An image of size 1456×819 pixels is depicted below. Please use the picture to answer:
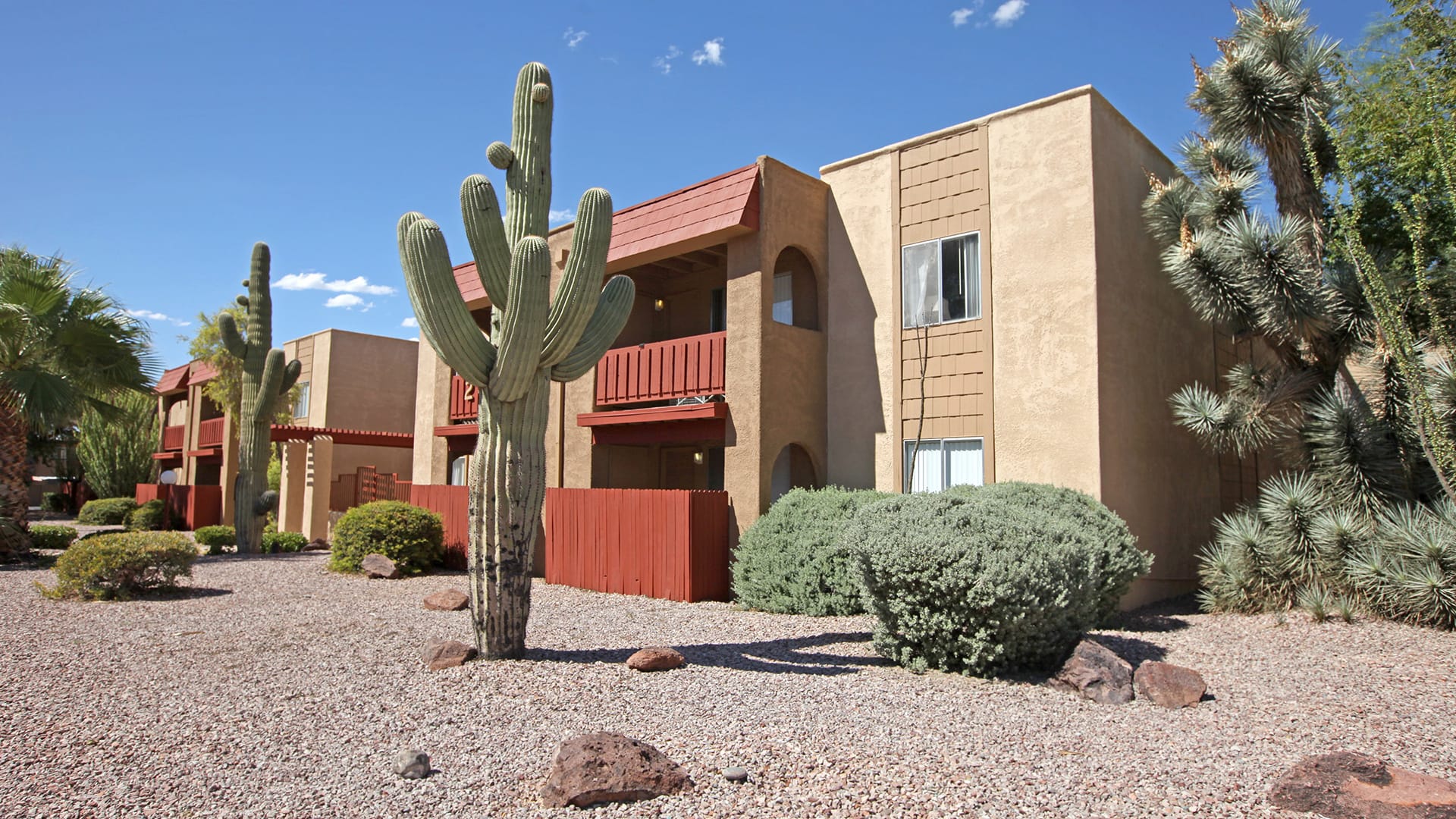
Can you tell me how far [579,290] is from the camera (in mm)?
7762

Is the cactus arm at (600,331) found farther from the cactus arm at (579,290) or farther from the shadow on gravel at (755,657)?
the shadow on gravel at (755,657)

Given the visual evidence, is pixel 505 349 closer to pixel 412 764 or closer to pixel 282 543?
pixel 412 764

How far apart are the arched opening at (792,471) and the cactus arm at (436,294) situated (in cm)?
708

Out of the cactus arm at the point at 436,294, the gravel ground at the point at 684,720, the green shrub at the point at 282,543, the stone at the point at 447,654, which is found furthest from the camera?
the green shrub at the point at 282,543

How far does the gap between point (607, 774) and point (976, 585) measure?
3652 mm

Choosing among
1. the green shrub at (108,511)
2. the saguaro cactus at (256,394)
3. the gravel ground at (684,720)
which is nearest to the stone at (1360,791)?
the gravel ground at (684,720)

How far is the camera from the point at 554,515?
14086mm

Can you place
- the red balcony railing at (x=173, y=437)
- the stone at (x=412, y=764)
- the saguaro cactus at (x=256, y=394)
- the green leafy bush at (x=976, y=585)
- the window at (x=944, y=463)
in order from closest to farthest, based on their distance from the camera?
the stone at (x=412, y=764), the green leafy bush at (x=976, y=585), the window at (x=944, y=463), the saguaro cactus at (x=256, y=394), the red balcony railing at (x=173, y=437)

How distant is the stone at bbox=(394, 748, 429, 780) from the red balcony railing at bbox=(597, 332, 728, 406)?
8810 mm

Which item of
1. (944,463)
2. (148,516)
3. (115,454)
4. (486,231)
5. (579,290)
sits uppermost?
(486,231)

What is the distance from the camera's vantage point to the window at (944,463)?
12.2 meters

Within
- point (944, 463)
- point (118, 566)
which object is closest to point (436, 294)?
point (118, 566)

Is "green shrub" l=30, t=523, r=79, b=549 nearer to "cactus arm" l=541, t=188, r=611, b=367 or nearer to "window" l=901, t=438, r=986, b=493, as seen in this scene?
"cactus arm" l=541, t=188, r=611, b=367

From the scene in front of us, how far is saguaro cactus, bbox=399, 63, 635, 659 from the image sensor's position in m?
7.41
